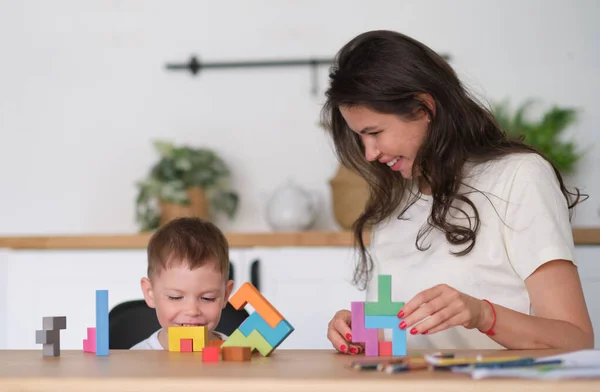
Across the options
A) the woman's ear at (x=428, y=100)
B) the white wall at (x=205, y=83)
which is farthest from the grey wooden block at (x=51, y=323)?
the white wall at (x=205, y=83)

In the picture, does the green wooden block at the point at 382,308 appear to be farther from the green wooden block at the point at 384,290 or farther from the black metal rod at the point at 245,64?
the black metal rod at the point at 245,64

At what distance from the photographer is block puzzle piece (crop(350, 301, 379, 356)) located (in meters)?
1.33

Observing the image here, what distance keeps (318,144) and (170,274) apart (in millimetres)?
1657

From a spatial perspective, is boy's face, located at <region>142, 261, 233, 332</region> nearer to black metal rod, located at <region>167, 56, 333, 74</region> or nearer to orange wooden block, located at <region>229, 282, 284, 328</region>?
orange wooden block, located at <region>229, 282, 284, 328</region>

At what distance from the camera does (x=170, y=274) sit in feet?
5.44

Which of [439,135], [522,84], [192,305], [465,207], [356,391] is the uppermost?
[522,84]

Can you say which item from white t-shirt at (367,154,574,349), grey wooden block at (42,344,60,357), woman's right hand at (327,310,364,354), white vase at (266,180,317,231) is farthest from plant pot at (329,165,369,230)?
grey wooden block at (42,344,60,357)

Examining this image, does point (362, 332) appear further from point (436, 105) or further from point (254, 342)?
point (436, 105)

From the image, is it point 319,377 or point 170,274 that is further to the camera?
point 170,274

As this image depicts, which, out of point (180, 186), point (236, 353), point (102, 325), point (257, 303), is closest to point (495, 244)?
point (257, 303)

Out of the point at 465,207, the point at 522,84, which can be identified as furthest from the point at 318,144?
the point at 465,207

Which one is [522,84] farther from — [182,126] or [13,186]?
[13,186]

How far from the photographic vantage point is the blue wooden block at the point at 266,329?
4.31ft

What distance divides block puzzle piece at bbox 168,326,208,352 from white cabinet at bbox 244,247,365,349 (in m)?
1.35
